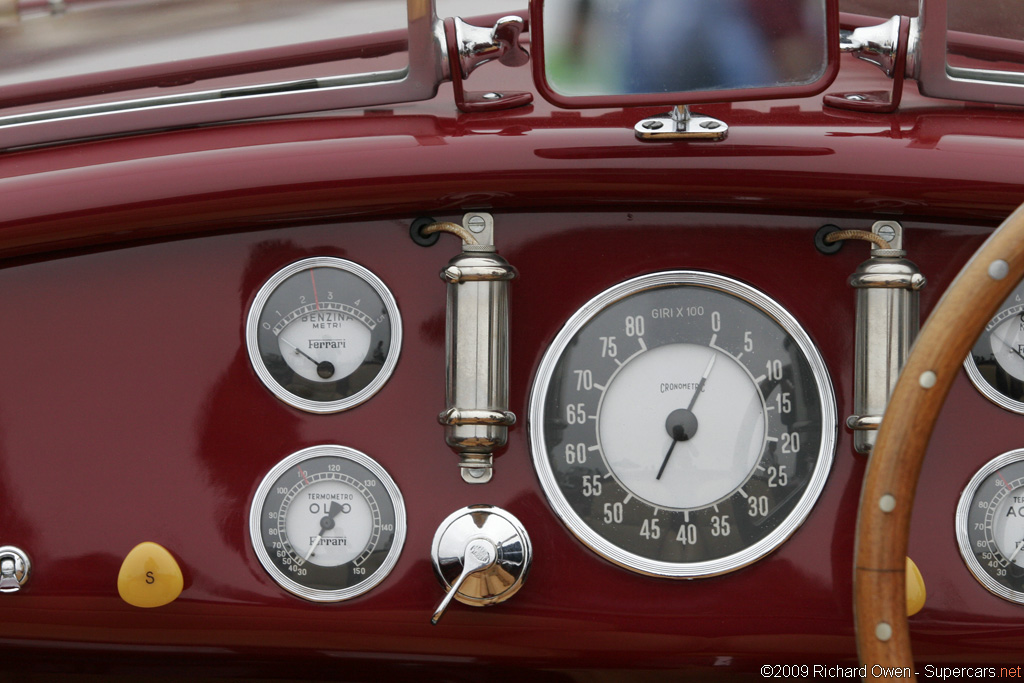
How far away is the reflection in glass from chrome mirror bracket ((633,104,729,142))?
0.09 metres

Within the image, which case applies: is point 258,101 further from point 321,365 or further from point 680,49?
point 680,49

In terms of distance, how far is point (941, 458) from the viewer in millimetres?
1325

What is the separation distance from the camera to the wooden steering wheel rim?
88 centimetres

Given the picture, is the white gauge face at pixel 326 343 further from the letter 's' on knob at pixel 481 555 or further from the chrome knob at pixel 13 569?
the chrome knob at pixel 13 569

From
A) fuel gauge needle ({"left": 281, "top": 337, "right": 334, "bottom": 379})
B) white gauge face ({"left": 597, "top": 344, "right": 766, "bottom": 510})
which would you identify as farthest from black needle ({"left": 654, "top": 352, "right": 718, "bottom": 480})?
fuel gauge needle ({"left": 281, "top": 337, "right": 334, "bottom": 379})

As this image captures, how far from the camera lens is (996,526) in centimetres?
130

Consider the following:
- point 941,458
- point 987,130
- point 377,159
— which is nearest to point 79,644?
point 377,159

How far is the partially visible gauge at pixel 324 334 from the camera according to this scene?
1341 mm

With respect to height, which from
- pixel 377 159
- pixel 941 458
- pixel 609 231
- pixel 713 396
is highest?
pixel 377 159

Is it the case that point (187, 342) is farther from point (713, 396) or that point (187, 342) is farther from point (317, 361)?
point (713, 396)

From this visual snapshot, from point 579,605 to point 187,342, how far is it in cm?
65

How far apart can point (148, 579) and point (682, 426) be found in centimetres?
74

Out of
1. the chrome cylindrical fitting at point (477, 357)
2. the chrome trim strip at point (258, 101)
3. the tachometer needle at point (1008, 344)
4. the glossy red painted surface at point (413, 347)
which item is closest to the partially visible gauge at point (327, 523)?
the glossy red painted surface at point (413, 347)

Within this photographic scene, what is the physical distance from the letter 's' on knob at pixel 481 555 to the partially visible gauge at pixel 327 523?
78 millimetres
